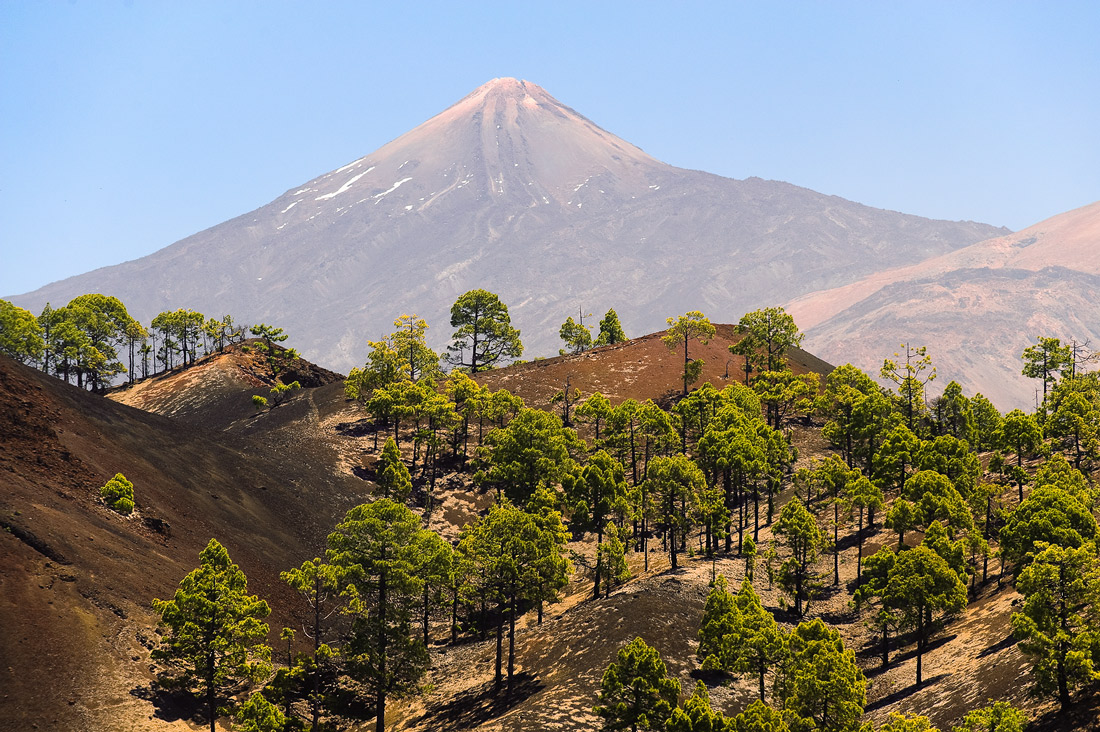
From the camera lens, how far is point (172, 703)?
58.6 meters

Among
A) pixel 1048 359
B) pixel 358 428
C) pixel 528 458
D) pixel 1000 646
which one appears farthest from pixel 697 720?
pixel 1048 359

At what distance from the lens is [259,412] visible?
139375mm

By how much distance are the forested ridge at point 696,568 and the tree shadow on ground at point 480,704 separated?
0.21 m

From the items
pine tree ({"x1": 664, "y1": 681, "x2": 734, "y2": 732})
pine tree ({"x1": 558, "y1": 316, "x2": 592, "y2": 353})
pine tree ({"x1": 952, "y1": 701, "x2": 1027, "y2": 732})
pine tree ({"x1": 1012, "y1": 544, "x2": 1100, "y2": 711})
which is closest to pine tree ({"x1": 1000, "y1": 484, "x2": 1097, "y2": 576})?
pine tree ({"x1": 1012, "y1": 544, "x2": 1100, "y2": 711})

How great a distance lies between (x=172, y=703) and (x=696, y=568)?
4328cm

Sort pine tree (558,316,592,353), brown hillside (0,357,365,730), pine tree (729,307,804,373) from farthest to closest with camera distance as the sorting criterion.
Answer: pine tree (558,316,592,353) < pine tree (729,307,804,373) < brown hillside (0,357,365,730)

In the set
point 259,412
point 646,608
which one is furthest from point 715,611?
point 259,412

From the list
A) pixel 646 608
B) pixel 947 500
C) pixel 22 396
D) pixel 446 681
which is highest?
pixel 22 396

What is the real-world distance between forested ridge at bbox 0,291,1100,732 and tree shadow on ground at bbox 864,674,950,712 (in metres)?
0.35

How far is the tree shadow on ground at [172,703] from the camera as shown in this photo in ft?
188

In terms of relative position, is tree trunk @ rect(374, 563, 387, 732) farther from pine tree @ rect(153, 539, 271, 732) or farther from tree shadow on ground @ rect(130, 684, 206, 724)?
tree shadow on ground @ rect(130, 684, 206, 724)

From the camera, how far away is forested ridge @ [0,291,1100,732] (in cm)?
5250

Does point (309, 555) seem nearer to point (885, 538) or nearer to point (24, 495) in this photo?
point (24, 495)

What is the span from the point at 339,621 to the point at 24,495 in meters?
26.4
